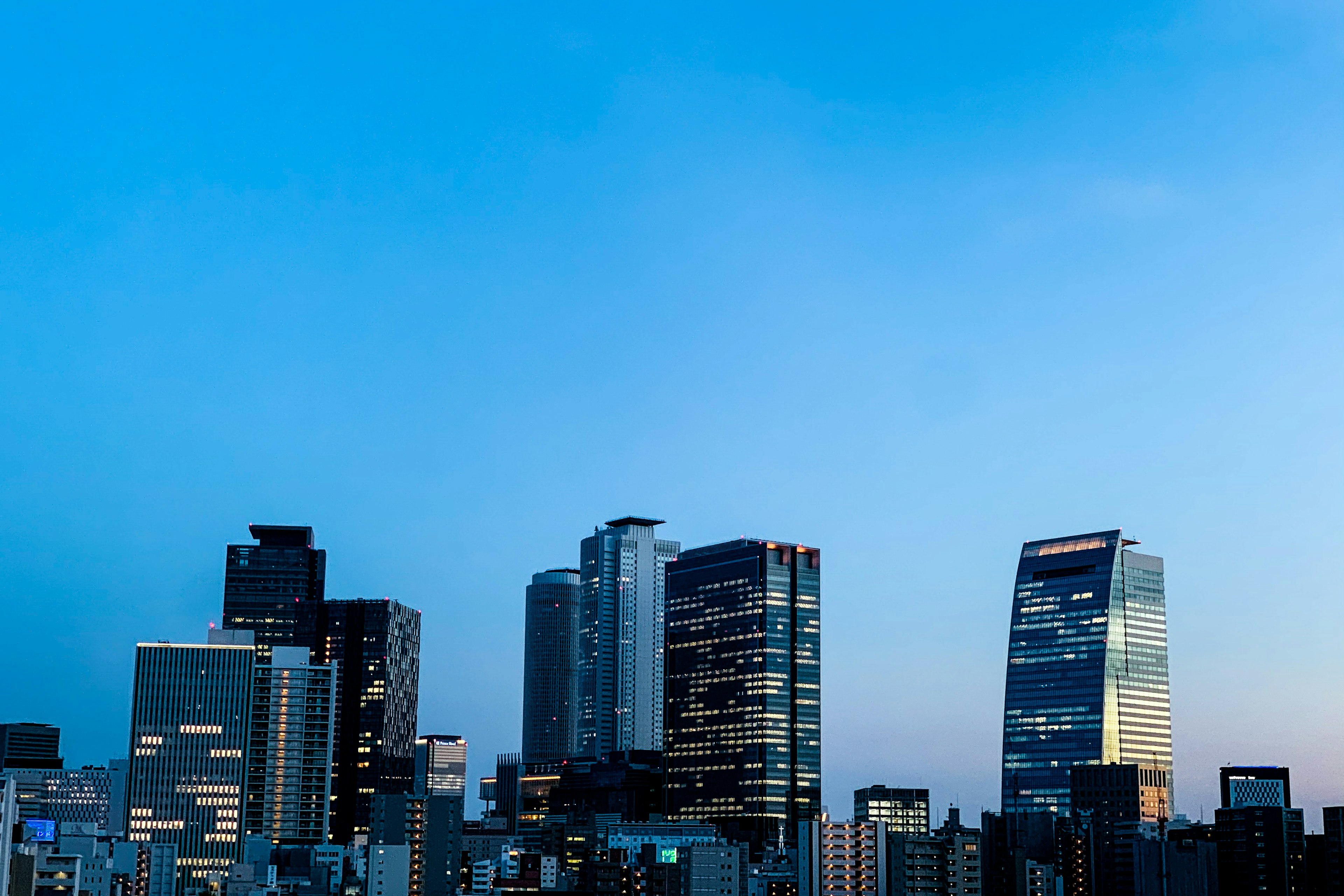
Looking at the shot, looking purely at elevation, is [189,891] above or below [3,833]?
below

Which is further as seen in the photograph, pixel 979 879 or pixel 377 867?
pixel 377 867

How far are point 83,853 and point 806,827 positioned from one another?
86.9 m

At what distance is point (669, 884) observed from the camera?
194 meters

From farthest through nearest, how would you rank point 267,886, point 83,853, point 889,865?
point 267,886 < point 889,865 < point 83,853

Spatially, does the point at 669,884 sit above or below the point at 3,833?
below

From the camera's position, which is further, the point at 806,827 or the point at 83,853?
the point at 806,827

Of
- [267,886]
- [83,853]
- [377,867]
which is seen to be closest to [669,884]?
[377,867]

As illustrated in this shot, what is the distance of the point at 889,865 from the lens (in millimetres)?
181750

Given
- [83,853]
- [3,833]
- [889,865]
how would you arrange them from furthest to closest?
[889,865]
[83,853]
[3,833]

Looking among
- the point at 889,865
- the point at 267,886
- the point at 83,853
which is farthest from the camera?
the point at 267,886

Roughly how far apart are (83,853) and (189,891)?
44.0 metres

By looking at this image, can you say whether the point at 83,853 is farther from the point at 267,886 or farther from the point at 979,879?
the point at 979,879

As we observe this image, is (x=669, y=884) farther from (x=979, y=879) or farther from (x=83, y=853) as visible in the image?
(x=83, y=853)

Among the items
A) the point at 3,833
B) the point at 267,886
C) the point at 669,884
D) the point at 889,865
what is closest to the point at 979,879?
the point at 889,865
